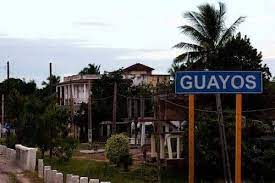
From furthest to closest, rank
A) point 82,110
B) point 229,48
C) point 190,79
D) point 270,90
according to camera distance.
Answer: point 82,110 < point 229,48 < point 270,90 < point 190,79

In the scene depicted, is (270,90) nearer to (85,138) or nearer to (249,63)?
(249,63)

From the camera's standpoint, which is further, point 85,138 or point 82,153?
point 85,138

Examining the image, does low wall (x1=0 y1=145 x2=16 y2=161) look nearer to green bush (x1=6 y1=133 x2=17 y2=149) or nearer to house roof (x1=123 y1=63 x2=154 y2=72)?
green bush (x1=6 y1=133 x2=17 y2=149)

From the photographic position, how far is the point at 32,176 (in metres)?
22.7

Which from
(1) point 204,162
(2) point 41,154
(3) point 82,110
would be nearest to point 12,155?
(2) point 41,154

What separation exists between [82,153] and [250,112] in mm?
14787

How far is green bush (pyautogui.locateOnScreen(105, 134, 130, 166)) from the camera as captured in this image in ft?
99.2

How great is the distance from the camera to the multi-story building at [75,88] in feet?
253

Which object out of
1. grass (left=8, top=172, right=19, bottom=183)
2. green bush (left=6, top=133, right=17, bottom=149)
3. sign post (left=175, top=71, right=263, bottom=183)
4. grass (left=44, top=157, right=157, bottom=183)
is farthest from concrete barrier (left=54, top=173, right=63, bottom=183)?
green bush (left=6, top=133, right=17, bottom=149)

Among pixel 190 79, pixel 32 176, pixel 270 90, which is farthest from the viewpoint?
pixel 270 90

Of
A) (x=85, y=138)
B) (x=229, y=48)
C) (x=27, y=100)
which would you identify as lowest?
(x=85, y=138)

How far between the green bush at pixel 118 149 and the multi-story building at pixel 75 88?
4393cm

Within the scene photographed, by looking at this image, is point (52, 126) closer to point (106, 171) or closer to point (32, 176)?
point (106, 171)

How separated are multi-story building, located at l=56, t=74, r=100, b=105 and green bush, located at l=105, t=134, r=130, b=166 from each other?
43.9m
